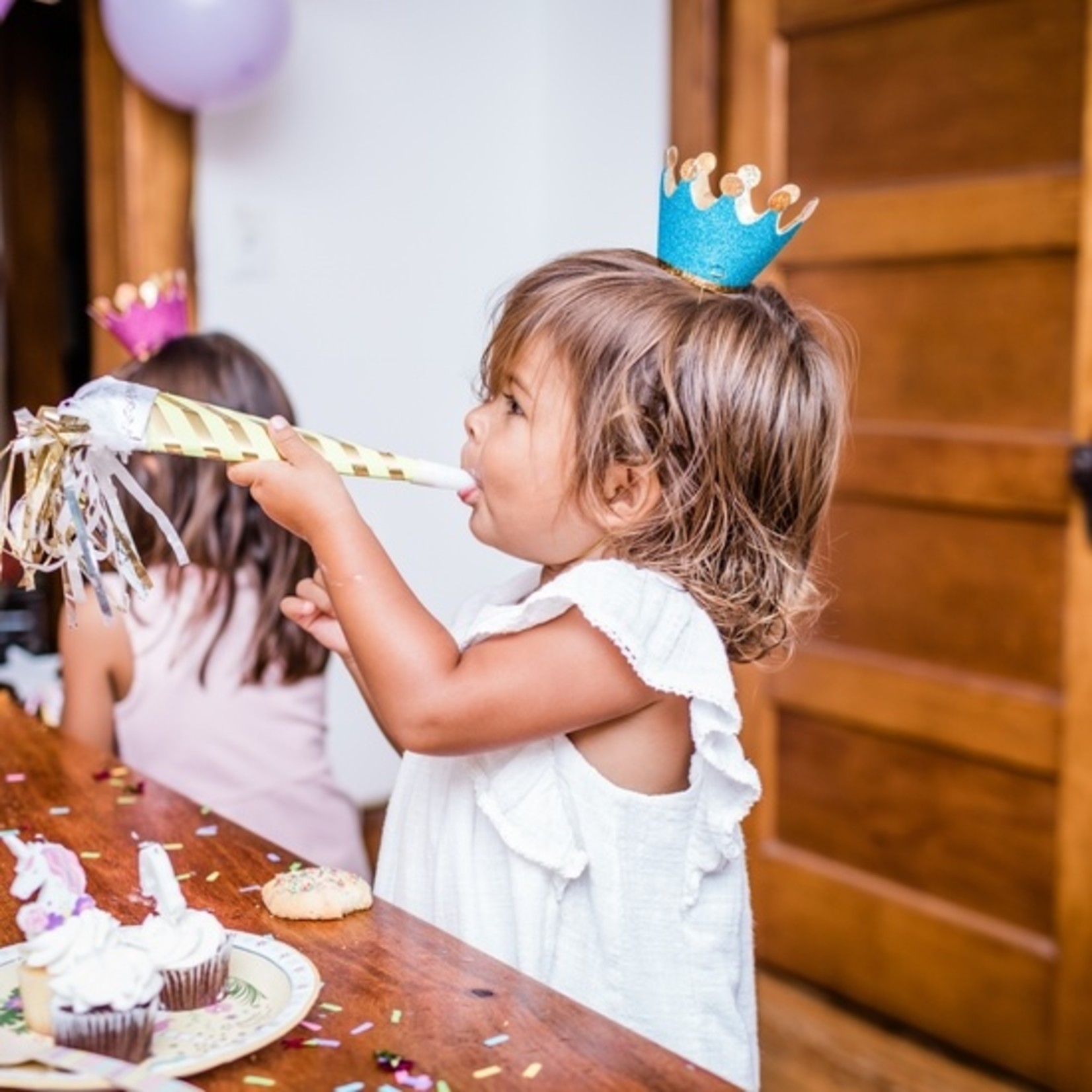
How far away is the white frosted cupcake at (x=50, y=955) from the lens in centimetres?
82

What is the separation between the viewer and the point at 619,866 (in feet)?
3.95

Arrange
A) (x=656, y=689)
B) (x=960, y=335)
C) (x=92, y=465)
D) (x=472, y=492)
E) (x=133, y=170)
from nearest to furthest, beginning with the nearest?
(x=92, y=465), (x=656, y=689), (x=472, y=492), (x=960, y=335), (x=133, y=170)

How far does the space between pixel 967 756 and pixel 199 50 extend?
171 cm

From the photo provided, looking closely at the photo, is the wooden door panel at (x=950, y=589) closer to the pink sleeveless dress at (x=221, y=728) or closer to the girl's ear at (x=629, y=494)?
the pink sleeveless dress at (x=221, y=728)

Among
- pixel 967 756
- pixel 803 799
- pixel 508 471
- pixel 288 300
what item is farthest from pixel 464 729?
pixel 288 300

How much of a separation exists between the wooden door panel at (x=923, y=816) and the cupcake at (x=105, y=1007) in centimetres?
188

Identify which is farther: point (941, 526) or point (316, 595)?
point (941, 526)

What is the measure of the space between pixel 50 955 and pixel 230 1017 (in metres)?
0.11

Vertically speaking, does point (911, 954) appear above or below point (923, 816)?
below

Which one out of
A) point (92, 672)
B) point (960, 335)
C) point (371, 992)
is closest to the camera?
point (371, 992)

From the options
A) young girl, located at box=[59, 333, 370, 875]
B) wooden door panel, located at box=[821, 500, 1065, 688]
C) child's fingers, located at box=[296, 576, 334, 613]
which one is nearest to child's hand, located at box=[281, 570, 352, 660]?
child's fingers, located at box=[296, 576, 334, 613]

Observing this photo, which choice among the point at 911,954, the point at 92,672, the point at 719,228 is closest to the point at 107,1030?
the point at 719,228

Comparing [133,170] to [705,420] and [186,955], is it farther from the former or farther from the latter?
[186,955]

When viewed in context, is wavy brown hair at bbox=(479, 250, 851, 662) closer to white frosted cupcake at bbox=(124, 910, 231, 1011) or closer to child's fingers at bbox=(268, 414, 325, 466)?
child's fingers at bbox=(268, 414, 325, 466)
